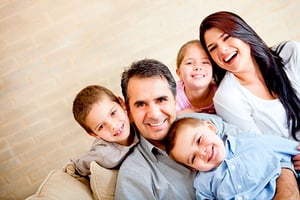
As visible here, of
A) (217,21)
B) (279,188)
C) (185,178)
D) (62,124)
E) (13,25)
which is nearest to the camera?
(279,188)

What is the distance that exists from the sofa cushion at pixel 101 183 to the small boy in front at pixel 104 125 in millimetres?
51

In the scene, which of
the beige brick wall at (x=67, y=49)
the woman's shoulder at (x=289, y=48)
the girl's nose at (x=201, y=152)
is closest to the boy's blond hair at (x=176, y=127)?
the girl's nose at (x=201, y=152)

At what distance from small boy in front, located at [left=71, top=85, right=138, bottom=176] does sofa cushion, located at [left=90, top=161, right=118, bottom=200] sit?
5 centimetres

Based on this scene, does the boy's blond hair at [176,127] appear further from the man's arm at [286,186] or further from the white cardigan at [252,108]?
the man's arm at [286,186]

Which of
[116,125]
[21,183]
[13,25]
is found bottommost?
[21,183]

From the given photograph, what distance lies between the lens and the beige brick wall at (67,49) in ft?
8.09

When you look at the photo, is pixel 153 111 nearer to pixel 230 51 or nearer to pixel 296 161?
pixel 230 51

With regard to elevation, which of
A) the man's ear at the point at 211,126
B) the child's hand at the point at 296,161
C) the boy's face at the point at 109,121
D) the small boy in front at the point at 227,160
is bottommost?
the child's hand at the point at 296,161

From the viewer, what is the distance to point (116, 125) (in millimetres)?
1407

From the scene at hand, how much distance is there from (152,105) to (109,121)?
0.75 ft

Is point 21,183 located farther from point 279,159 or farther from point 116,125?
point 279,159

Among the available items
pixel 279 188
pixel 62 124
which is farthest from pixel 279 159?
pixel 62 124

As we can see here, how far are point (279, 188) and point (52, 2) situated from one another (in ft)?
6.77

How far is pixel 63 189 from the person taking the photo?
4.49ft
